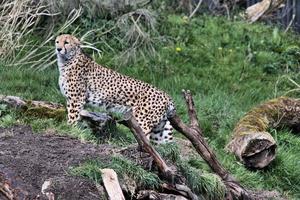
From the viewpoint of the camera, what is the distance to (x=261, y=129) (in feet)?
31.2

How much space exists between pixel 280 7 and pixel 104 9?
455 centimetres

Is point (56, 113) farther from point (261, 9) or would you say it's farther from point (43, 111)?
point (261, 9)

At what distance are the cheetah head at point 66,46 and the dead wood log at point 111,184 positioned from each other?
3.46 metres

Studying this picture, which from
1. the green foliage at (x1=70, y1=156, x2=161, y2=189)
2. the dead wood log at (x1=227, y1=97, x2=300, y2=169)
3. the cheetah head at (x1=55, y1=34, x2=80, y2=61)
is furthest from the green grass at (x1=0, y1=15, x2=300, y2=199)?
the green foliage at (x1=70, y1=156, x2=161, y2=189)

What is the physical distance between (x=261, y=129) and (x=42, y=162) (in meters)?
3.80

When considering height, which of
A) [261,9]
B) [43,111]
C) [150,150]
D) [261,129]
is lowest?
[261,9]

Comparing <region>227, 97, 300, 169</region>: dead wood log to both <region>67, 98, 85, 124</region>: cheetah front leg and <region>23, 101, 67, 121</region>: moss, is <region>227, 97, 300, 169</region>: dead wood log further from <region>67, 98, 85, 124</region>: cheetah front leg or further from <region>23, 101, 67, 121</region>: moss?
<region>23, 101, 67, 121</region>: moss

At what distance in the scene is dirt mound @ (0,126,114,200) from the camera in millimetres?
5910

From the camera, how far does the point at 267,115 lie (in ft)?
33.2

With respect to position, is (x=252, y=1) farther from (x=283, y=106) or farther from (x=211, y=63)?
(x=283, y=106)

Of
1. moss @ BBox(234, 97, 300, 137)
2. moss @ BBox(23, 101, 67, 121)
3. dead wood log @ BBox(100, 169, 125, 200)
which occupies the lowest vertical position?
moss @ BBox(234, 97, 300, 137)

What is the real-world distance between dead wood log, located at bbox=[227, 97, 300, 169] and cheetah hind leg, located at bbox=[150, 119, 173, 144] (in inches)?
29.4

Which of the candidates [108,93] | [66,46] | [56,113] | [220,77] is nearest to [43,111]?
[56,113]

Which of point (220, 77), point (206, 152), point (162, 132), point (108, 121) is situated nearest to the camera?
point (206, 152)
